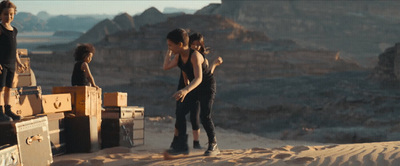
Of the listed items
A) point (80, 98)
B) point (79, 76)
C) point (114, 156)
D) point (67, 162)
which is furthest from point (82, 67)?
point (67, 162)

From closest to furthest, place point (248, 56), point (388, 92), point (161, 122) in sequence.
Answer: point (161, 122)
point (388, 92)
point (248, 56)

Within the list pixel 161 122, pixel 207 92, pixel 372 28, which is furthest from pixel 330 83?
pixel 372 28

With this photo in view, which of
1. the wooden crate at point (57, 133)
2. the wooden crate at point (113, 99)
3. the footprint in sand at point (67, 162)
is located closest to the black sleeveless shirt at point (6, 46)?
the wooden crate at point (57, 133)

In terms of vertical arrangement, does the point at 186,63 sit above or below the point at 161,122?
above

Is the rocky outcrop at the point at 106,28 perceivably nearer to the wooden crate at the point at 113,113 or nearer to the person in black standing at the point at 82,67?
the wooden crate at the point at 113,113

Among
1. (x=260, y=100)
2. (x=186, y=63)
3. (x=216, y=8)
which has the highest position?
(x=216, y=8)

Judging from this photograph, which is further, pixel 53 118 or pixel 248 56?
pixel 248 56

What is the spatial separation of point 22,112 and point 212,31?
147 feet

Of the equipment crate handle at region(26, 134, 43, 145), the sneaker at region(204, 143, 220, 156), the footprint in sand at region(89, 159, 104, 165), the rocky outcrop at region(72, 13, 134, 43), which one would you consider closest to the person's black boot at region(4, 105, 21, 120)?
the equipment crate handle at region(26, 134, 43, 145)

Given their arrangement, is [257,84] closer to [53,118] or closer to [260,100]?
[260,100]

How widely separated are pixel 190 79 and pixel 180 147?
76 cm

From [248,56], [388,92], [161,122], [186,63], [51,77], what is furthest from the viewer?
[248,56]

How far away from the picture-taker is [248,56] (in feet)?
148

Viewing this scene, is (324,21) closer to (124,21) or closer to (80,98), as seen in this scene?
(124,21)
